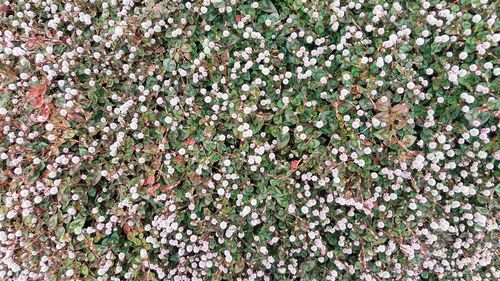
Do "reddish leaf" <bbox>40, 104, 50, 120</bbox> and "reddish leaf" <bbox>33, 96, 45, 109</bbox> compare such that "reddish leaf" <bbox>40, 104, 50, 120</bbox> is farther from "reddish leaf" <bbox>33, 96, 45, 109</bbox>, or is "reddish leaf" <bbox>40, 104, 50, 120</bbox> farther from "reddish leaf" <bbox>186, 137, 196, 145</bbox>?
"reddish leaf" <bbox>186, 137, 196, 145</bbox>

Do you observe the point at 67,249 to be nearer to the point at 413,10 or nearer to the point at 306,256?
the point at 306,256

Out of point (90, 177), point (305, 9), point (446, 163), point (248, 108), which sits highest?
point (305, 9)

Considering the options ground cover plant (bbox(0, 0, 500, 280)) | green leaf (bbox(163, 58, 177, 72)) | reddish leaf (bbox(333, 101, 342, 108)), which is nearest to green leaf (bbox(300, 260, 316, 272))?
ground cover plant (bbox(0, 0, 500, 280))

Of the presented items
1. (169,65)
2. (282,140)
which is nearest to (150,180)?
(169,65)

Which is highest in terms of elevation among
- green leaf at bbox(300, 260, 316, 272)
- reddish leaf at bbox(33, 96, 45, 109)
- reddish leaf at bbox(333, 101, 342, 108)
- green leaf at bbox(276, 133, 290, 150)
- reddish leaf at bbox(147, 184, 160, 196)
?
reddish leaf at bbox(333, 101, 342, 108)

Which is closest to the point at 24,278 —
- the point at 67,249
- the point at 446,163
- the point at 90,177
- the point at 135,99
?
the point at 67,249

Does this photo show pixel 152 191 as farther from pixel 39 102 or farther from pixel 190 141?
pixel 39 102

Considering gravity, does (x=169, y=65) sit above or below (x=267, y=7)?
below

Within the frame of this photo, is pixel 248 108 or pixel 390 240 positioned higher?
pixel 248 108

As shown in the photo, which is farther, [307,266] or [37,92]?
[307,266]
